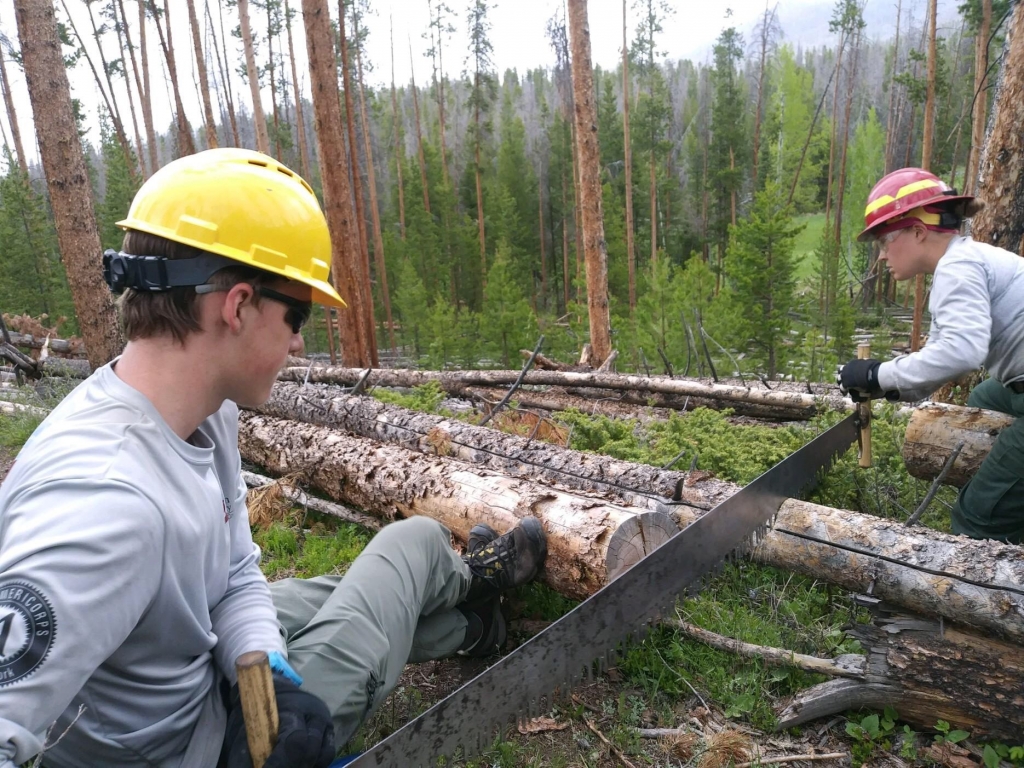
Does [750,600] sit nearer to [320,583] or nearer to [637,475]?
[637,475]

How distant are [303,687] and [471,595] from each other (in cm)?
113

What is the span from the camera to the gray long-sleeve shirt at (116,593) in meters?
1.19

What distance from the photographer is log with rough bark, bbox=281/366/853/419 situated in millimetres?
6160

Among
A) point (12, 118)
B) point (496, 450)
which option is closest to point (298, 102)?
point (12, 118)

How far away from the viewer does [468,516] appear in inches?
150

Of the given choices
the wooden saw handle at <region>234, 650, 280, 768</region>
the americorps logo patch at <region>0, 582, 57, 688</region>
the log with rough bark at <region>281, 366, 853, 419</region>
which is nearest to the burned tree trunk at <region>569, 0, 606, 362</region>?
the log with rough bark at <region>281, 366, 853, 419</region>

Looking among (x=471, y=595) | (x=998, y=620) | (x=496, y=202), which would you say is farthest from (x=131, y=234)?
(x=496, y=202)

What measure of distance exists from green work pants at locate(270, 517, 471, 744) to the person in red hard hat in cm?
264

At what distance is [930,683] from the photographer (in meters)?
2.61

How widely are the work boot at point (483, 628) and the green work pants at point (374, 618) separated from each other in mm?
88

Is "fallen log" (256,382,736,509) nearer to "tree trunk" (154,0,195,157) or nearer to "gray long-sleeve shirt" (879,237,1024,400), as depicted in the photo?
"gray long-sleeve shirt" (879,237,1024,400)

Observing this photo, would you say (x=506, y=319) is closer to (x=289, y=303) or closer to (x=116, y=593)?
(x=289, y=303)

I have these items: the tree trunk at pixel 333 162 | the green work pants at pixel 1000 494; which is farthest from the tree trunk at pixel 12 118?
the green work pants at pixel 1000 494

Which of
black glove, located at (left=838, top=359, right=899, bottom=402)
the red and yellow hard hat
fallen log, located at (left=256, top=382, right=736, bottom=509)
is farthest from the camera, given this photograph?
fallen log, located at (left=256, top=382, right=736, bottom=509)
